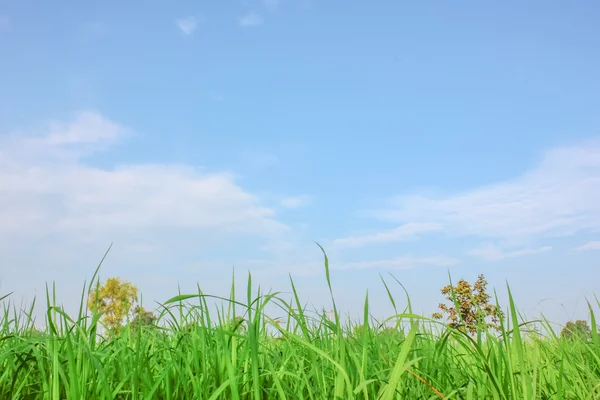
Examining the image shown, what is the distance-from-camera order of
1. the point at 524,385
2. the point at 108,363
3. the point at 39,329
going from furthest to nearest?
the point at 39,329, the point at 108,363, the point at 524,385

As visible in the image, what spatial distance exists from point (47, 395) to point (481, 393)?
2.01 m

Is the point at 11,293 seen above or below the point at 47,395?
above

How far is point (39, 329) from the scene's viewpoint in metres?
4.27

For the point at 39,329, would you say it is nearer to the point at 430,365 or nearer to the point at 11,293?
the point at 11,293

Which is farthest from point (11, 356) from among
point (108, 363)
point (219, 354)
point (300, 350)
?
point (300, 350)

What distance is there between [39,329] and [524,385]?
137 inches

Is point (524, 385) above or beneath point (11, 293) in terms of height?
beneath

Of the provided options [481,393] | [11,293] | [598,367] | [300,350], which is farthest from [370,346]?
[11,293]

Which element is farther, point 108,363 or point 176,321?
point 176,321

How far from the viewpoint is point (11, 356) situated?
3080mm

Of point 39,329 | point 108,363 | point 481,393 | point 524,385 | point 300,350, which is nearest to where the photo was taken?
point 524,385

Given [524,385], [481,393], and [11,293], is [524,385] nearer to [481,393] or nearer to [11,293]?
[481,393]

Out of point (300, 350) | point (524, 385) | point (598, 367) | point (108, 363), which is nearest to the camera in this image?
point (524, 385)

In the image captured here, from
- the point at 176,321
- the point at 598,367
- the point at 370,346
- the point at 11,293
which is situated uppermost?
the point at 11,293
